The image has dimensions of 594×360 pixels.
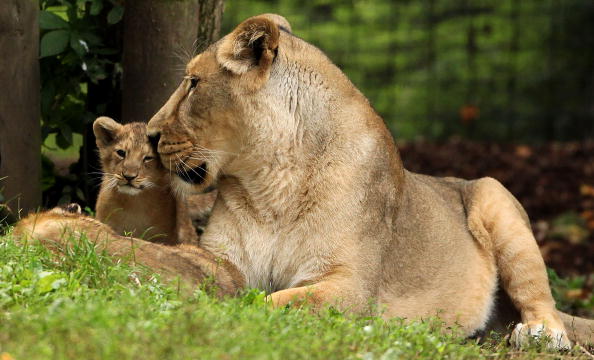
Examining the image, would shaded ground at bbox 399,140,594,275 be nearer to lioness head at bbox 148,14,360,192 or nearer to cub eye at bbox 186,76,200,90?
lioness head at bbox 148,14,360,192

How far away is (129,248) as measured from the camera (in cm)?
460

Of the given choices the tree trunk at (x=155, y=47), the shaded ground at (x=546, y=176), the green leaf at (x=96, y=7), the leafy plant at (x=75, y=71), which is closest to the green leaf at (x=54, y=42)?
the leafy plant at (x=75, y=71)

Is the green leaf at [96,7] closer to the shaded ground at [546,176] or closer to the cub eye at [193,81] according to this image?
the cub eye at [193,81]

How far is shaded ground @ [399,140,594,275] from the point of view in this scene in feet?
33.3

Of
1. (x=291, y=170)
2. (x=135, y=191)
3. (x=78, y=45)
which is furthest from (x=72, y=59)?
(x=291, y=170)

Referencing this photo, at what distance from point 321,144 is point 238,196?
0.52 meters

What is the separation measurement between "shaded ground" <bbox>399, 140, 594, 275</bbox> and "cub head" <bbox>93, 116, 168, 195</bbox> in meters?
5.24

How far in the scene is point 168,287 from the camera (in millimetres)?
4309

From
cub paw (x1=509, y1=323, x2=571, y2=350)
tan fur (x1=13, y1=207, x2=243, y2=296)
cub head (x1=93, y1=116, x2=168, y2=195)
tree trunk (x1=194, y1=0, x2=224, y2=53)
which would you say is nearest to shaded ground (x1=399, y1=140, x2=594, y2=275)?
cub paw (x1=509, y1=323, x2=571, y2=350)

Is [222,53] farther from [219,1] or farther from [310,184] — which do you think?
[219,1]

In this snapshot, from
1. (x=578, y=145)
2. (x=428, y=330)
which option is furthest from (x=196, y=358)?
(x=578, y=145)

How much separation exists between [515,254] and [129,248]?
2440 mm

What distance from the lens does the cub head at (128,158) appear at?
18.1 feet

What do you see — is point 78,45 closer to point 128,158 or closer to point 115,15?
point 115,15
